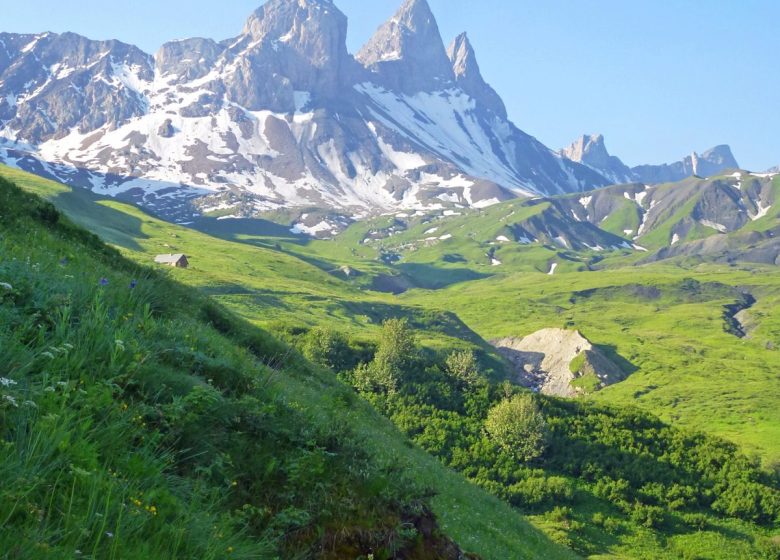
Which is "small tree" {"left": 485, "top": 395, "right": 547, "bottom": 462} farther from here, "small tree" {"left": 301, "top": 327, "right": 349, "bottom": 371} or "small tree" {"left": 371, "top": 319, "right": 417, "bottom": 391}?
"small tree" {"left": 301, "top": 327, "right": 349, "bottom": 371}


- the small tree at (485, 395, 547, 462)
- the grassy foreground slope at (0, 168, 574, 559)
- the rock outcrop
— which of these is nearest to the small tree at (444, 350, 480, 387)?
the small tree at (485, 395, 547, 462)

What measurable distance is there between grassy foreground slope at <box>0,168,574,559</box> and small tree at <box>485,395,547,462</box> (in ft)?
135

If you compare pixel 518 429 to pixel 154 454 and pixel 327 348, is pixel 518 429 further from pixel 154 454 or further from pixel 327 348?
pixel 154 454

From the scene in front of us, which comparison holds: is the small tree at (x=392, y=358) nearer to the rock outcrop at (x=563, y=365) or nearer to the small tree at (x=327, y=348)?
the small tree at (x=327, y=348)

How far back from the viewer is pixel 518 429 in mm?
49188

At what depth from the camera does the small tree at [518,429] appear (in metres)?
49.0

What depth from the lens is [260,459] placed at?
7.18 m

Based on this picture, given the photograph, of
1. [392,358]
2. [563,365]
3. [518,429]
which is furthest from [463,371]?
[563,365]

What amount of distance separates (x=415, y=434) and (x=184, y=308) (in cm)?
3177

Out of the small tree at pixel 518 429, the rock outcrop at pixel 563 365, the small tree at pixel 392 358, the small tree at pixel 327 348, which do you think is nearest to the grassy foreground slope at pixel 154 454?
the small tree at pixel 518 429

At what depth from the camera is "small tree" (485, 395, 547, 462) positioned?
49000 millimetres

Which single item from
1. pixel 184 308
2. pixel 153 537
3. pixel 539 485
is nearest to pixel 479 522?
pixel 184 308

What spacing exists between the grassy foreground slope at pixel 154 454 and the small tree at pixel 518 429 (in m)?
41.0

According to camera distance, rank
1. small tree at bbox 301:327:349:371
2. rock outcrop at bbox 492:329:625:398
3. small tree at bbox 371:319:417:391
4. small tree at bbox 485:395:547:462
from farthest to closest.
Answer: rock outcrop at bbox 492:329:625:398 < small tree at bbox 301:327:349:371 < small tree at bbox 371:319:417:391 < small tree at bbox 485:395:547:462
